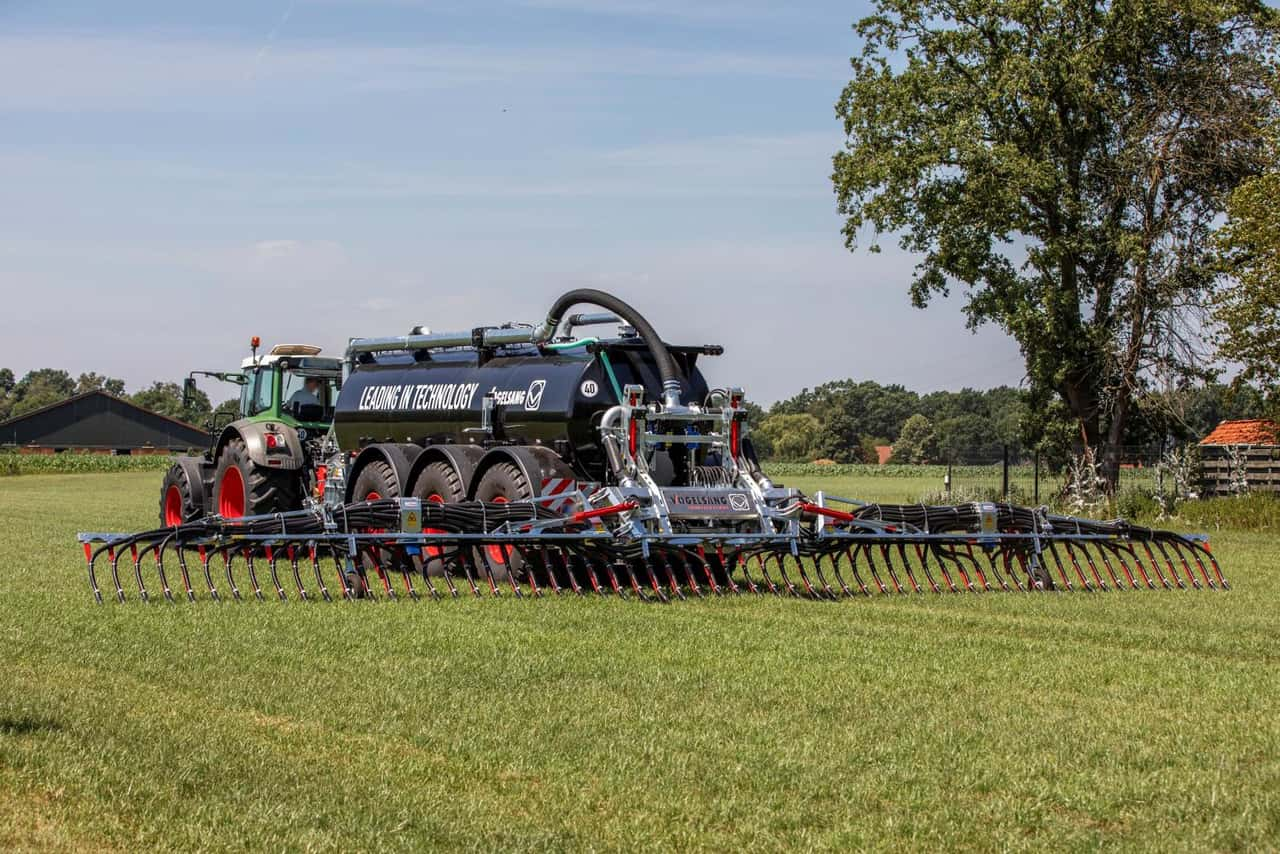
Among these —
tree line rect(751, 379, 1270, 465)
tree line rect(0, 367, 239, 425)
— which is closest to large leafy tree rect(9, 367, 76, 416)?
tree line rect(0, 367, 239, 425)

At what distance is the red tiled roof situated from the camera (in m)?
26.2

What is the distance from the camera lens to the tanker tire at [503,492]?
14148 millimetres

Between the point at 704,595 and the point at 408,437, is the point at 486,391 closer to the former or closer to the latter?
→ the point at 408,437

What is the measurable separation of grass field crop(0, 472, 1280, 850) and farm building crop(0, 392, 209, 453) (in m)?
79.4

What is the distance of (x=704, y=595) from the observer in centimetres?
1316

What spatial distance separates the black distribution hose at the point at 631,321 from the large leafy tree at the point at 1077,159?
42.7ft

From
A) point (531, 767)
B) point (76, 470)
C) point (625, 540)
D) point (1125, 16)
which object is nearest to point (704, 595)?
point (625, 540)

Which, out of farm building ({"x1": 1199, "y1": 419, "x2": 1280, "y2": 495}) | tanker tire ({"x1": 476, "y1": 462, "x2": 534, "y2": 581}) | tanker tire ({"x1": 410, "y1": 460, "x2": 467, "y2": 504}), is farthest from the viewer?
farm building ({"x1": 1199, "y1": 419, "x2": 1280, "y2": 495})

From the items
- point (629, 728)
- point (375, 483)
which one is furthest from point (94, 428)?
point (629, 728)

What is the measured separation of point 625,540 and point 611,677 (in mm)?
4470

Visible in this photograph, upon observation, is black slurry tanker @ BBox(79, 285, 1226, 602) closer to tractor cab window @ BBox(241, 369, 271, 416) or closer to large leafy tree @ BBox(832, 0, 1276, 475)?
tractor cab window @ BBox(241, 369, 271, 416)

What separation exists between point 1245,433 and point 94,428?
7298cm

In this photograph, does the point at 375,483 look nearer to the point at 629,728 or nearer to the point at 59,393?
the point at 629,728

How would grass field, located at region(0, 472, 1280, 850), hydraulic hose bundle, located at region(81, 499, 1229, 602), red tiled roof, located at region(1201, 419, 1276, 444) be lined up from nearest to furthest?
grass field, located at region(0, 472, 1280, 850), hydraulic hose bundle, located at region(81, 499, 1229, 602), red tiled roof, located at region(1201, 419, 1276, 444)
